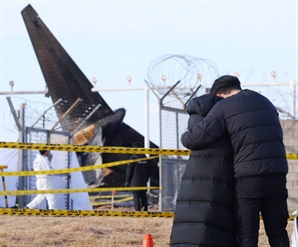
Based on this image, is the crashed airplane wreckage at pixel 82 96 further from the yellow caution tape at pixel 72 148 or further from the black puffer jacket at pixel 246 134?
the black puffer jacket at pixel 246 134

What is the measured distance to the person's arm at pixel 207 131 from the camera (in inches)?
211

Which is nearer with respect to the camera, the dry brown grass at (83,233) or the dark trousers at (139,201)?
the dry brown grass at (83,233)

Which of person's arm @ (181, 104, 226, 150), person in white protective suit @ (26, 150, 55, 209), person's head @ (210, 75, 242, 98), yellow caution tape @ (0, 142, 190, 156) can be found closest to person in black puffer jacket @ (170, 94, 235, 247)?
person's arm @ (181, 104, 226, 150)

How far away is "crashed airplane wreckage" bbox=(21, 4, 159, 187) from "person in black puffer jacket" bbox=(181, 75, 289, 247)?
74.8 ft

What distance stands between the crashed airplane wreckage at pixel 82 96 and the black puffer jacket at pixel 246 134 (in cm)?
2284

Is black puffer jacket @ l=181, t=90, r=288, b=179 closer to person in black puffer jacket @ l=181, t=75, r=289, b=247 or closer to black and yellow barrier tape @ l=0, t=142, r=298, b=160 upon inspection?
person in black puffer jacket @ l=181, t=75, r=289, b=247

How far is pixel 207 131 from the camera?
537 cm

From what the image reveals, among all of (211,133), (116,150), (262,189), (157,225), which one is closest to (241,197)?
(262,189)

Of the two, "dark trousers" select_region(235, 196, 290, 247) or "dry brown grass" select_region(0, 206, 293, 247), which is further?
"dry brown grass" select_region(0, 206, 293, 247)

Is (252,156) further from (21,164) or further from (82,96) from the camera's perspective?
(82,96)

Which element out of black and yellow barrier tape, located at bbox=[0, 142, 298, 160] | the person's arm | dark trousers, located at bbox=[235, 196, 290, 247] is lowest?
dark trousers, located at bbox=[235, 196, 290, 247]

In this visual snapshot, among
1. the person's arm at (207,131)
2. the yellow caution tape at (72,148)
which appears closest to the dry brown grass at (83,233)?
the yellow caution tape at (72,148)

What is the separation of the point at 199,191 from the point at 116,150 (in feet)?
10.3

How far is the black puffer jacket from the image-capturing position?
5312 mm
